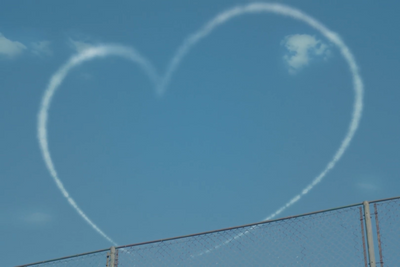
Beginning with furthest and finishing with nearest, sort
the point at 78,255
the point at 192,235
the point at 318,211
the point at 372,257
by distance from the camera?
the point at 78,255 → the point at 192,235 → the point at 318,211 → the point at 372,257

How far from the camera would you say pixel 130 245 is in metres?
11.8

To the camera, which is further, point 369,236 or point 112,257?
point 112,257

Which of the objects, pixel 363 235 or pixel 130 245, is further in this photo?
pixel 130 245

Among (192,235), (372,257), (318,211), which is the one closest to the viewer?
(372,257)

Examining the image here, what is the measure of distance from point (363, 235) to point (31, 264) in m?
7.29

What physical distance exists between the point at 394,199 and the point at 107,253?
583 cm

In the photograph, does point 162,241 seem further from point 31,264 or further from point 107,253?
point 31,264

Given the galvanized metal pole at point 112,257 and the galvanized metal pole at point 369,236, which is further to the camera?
the galvanized metal pole at point 112,257

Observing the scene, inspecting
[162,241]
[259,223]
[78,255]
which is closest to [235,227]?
[259,223]

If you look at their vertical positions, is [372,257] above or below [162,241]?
below

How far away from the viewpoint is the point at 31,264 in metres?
12.9

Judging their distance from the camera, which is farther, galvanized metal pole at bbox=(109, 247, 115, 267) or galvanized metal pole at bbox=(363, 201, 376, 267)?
galvanized metal pole at bbox=(109, 247, 115, 267)

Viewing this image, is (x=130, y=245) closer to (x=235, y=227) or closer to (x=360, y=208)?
(x=235, y=227)

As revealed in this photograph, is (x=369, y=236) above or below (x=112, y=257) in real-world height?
below
